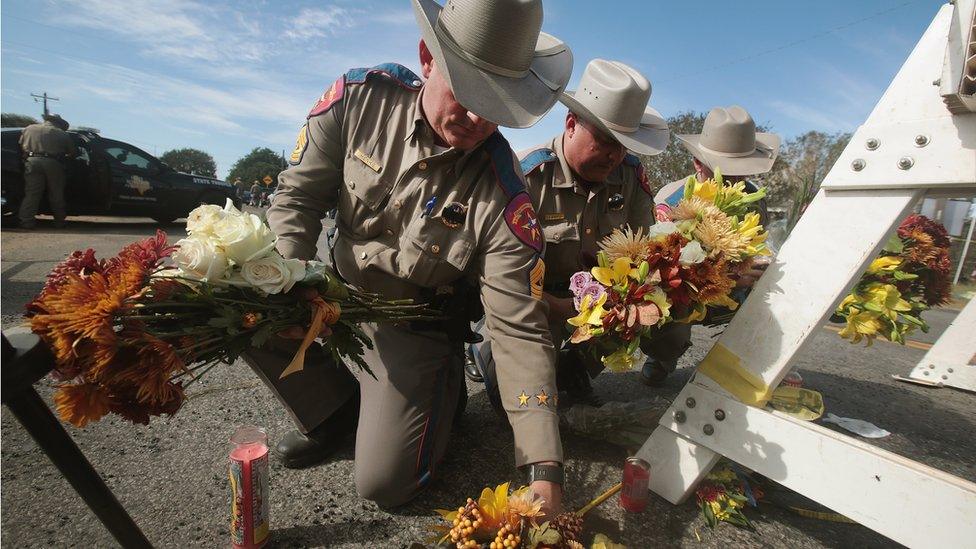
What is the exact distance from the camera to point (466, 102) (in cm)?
185

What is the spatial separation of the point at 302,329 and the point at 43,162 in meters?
9.29

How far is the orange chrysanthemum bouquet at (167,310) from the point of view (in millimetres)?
1185

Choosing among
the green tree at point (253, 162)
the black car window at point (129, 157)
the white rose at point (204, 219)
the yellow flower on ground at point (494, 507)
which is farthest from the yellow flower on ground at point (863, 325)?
the green tree at point (253, 162)

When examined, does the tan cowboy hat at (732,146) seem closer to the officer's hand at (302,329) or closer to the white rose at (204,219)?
the officer's hand at (302,329)

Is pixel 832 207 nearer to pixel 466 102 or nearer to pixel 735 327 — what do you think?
pixel 735 327

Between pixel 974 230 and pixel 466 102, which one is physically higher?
pixel 974 230

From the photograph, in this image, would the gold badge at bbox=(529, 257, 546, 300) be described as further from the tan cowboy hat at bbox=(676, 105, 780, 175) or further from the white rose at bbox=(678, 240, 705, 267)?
the tan cowboy hat at bbox=(676, 105, 780, 175)

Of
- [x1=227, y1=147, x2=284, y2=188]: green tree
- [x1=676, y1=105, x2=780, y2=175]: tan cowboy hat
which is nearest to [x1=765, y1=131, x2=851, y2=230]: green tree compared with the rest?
[x1=676, y1=105, x2=780, y2=175]: tan cowboy hat

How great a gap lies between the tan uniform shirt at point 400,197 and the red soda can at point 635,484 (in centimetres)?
85

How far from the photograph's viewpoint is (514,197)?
233 centimetres

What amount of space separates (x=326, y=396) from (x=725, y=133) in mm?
3507

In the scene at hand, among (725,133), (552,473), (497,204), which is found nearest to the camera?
(552,473)

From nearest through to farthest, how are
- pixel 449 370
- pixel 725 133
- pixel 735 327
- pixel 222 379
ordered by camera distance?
pixel 735 327
pixel 449 370
pixel 222 379
pixel 725 133

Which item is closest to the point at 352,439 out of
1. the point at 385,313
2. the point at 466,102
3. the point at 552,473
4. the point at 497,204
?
the point at 385,313
